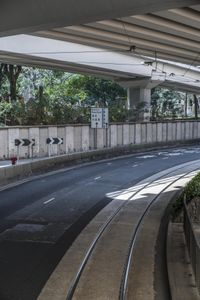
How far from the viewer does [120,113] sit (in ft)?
181

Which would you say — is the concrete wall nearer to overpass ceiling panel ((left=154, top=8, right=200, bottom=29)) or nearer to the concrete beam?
overpass ceiling panel ((left=154, top=8, right=200, bottom=29))

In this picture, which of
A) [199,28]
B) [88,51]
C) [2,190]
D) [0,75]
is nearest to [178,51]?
[88,51]

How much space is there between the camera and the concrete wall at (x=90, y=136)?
37469mm

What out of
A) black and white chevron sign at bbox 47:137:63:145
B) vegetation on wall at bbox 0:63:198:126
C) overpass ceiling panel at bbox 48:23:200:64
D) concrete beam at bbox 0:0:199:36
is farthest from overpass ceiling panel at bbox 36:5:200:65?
vegetation on wall at bbox 0:63:198:126

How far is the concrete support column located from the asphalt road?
2006 cm

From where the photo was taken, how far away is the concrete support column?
191 feet

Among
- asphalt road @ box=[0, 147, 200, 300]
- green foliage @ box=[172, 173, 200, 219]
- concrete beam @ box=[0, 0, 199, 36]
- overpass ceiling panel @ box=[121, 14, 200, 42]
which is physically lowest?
asphalt road @ box=[0, 147, 200, 300]

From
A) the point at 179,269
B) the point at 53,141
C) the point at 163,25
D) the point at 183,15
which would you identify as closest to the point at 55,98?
the point at 53,141

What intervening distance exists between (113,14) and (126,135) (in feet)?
121

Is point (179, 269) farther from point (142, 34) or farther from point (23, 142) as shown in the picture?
point (23, 142)

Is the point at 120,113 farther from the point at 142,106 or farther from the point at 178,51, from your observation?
the point at 178,51

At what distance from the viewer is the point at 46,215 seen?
1994cm

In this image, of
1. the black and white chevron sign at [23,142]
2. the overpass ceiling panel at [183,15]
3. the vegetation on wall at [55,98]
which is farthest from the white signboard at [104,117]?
the overpass ceiling panel at [183,15]

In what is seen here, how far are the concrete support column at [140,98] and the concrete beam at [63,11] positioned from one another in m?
39.5
